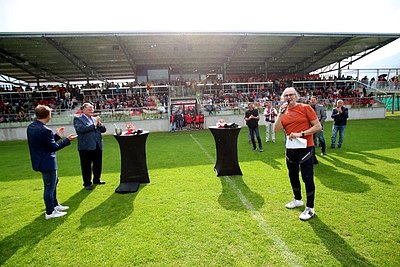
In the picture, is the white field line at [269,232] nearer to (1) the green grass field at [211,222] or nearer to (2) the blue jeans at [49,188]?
(1) the green grass field at [211,222]

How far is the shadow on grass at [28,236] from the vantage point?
312 centimetres

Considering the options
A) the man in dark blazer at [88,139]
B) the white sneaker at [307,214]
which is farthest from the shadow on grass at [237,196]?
the man in dark blazer at [88,139]

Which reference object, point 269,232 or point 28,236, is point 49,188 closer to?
point 28,236

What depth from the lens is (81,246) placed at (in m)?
3.15

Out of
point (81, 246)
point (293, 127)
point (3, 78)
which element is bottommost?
point (81, 246)

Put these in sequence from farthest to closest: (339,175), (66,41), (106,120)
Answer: (66,41) < (106,120) < (339,175)

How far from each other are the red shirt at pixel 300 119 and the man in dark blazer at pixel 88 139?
3.91 m

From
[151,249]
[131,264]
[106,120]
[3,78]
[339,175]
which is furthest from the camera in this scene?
[3,78]

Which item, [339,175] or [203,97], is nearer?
[339,175]

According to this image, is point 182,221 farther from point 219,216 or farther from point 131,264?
point 131,264

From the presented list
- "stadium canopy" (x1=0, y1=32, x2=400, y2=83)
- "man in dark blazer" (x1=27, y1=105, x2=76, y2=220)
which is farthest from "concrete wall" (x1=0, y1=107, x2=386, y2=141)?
"man in dark blazer" (x1=27, y1=105, x2=76, y2=220)

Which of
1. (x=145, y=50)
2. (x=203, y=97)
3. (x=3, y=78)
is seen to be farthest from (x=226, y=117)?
(x=3, y=78)

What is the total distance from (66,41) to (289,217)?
70.5ft

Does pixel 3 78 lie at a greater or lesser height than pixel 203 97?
greater
